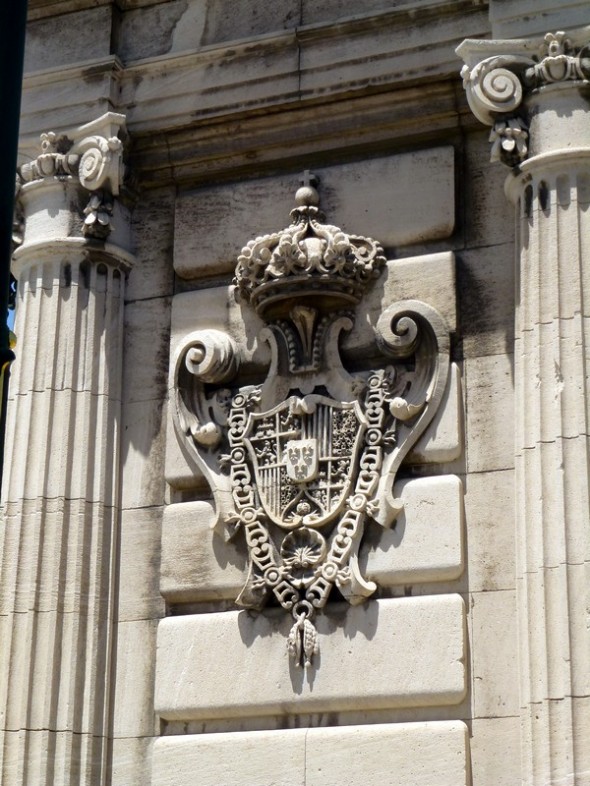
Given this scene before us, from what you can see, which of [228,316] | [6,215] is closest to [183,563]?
[228,316]

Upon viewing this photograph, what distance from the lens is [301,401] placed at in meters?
11.4

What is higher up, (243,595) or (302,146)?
(302,146)

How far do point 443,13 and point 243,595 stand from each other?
417 cm

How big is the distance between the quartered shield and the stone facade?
20mm

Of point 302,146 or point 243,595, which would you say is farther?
point 302,146

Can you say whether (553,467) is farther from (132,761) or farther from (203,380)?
(132,761)

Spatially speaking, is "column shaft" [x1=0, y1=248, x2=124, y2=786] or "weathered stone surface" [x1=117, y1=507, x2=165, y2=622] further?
"weathered stone surface" [x1=117, y1=507, x2=165, y2=622]

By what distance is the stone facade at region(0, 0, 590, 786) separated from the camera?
10.5 meters

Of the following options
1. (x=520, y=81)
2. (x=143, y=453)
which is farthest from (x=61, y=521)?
(x=520, y=81)

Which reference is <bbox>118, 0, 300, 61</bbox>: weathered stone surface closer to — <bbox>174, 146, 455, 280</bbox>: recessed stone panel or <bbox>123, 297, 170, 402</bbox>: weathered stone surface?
<bbox>174, 146, 455, 280</bbox>: recessed stone panel

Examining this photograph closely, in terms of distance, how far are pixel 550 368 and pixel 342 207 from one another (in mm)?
2155

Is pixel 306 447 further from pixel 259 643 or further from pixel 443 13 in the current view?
pixel 443 13

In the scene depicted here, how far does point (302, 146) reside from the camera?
12.2 meters

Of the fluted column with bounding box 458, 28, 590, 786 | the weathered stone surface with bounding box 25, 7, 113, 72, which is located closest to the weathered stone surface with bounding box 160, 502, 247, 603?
the fluted column with bounding box 458, 28, 590, 786
